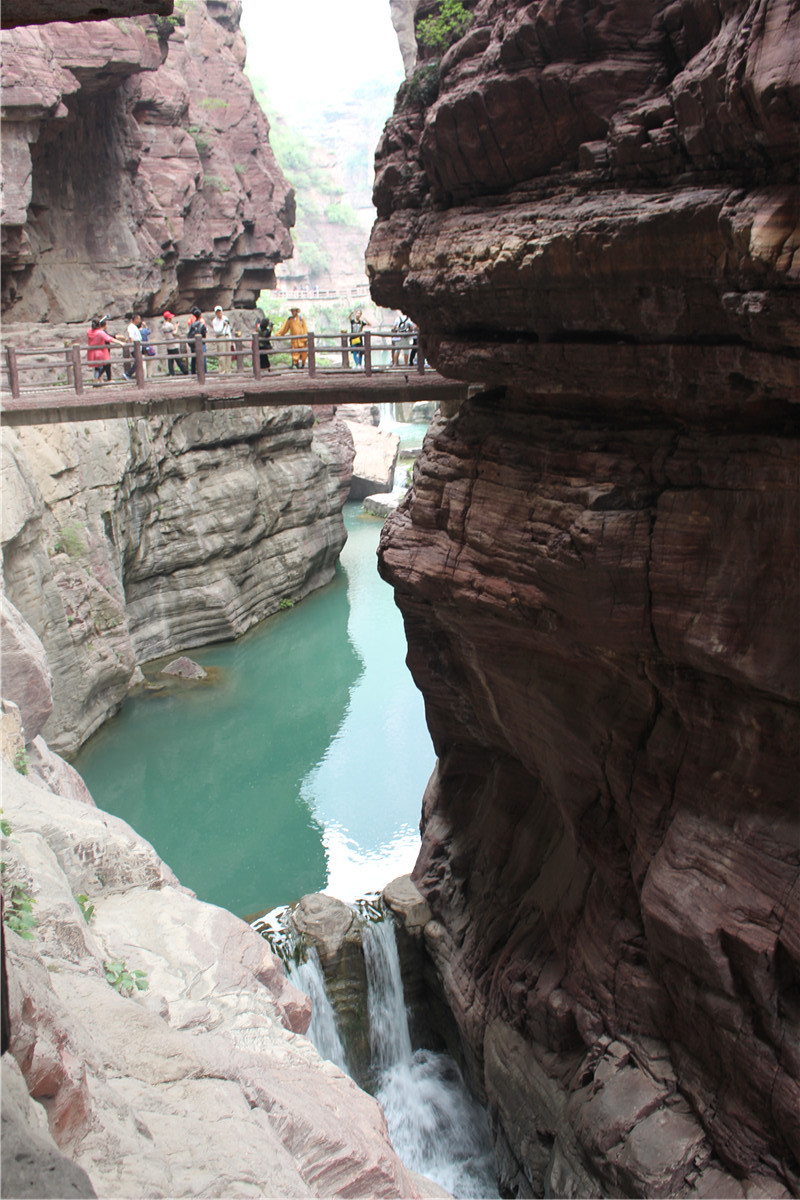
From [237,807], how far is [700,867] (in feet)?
33.1

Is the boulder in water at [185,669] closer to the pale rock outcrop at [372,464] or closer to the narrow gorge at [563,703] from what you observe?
the narrow gorge at [563,703]

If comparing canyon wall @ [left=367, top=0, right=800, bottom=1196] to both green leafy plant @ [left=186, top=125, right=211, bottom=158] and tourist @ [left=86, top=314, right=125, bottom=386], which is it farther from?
green leafy plant @ [left=186, top=125, right=211, bottom=158]

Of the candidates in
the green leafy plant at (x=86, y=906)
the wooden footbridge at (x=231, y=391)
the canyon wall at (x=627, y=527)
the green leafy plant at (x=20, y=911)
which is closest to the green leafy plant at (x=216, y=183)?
the wooden footbridge at (x=231, y=391)

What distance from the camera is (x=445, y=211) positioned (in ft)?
25.1

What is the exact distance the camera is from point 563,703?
810cm

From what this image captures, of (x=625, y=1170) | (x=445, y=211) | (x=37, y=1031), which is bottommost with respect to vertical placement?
(x=625, y=1170)

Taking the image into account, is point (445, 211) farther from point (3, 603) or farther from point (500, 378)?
point (3, 603)

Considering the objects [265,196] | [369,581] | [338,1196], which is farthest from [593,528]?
[265,196]

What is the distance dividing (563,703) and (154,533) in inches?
522

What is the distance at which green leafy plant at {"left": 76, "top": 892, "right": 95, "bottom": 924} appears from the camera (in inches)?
248

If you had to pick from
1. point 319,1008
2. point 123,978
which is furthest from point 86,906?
point 319,1008

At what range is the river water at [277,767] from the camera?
44.7 feet

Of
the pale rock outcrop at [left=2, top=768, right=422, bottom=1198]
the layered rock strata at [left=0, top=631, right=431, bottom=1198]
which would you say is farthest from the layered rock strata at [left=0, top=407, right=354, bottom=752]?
the pale rock outcrop at [left=2, top=768, right=422, bottom=1198]

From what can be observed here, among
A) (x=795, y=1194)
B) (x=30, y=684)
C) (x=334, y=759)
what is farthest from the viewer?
(x=334, y=759)
